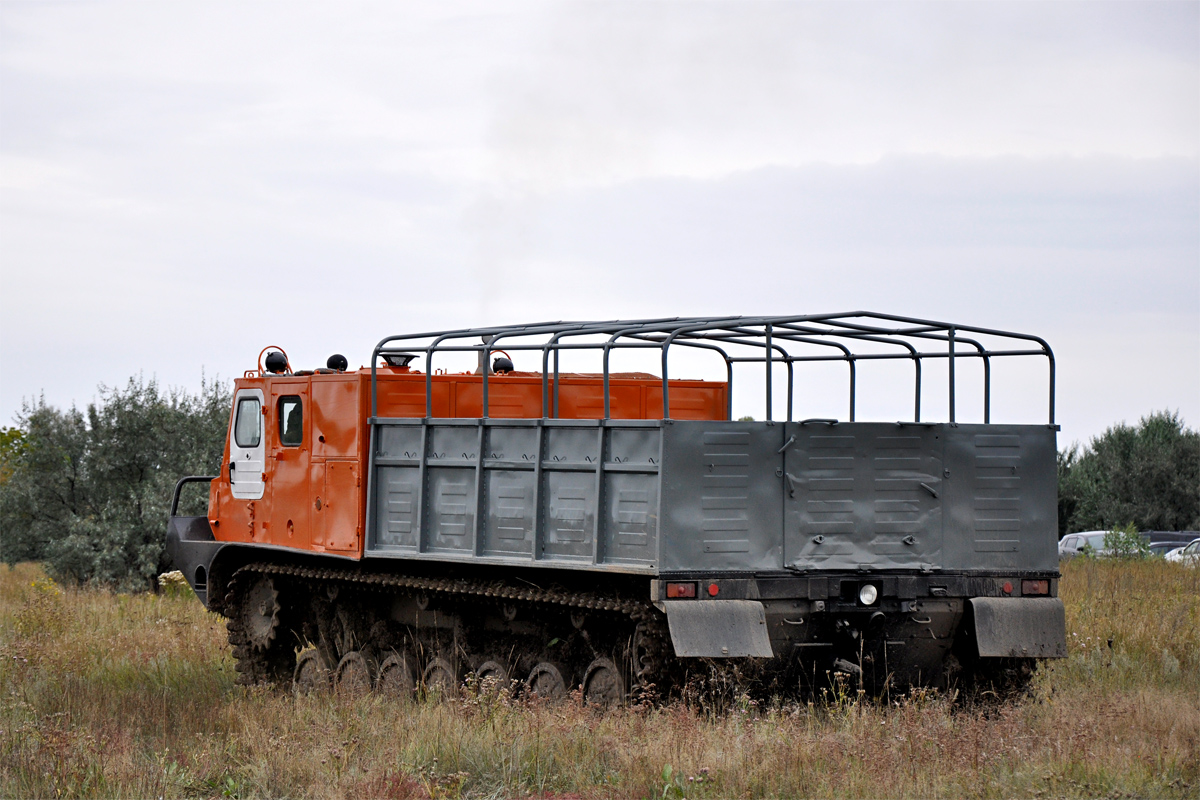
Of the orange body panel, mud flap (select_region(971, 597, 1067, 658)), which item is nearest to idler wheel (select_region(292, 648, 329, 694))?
the orange body panel

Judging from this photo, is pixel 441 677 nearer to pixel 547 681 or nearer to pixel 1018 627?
pixel 547 681

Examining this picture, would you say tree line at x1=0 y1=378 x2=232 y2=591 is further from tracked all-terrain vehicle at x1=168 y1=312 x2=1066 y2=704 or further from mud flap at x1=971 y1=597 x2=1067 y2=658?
mud flap at x1=971 y1=597 x2=1067 y2=658

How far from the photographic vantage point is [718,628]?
9891mm

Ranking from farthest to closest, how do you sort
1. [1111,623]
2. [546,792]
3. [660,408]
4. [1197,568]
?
[1197,568] < [1111,623] < [660,408] < [546,792]

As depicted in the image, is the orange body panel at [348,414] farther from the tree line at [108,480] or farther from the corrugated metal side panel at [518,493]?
the tree line at [108,480]

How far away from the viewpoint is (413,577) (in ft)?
40.5

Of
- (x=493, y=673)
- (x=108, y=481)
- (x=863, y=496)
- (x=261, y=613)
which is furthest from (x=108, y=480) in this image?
(x=863, y=496)

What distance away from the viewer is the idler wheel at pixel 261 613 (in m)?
14.3

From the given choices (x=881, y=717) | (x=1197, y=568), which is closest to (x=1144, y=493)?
(x=1197, y=568)

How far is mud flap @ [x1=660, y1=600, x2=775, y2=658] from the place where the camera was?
9.77 m

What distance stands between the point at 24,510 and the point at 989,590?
20662 mm

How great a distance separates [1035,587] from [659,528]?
11.1 ft

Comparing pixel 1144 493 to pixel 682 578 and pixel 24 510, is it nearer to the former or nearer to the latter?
pixel 24 510

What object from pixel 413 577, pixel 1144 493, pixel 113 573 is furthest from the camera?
pixel 1144 493
